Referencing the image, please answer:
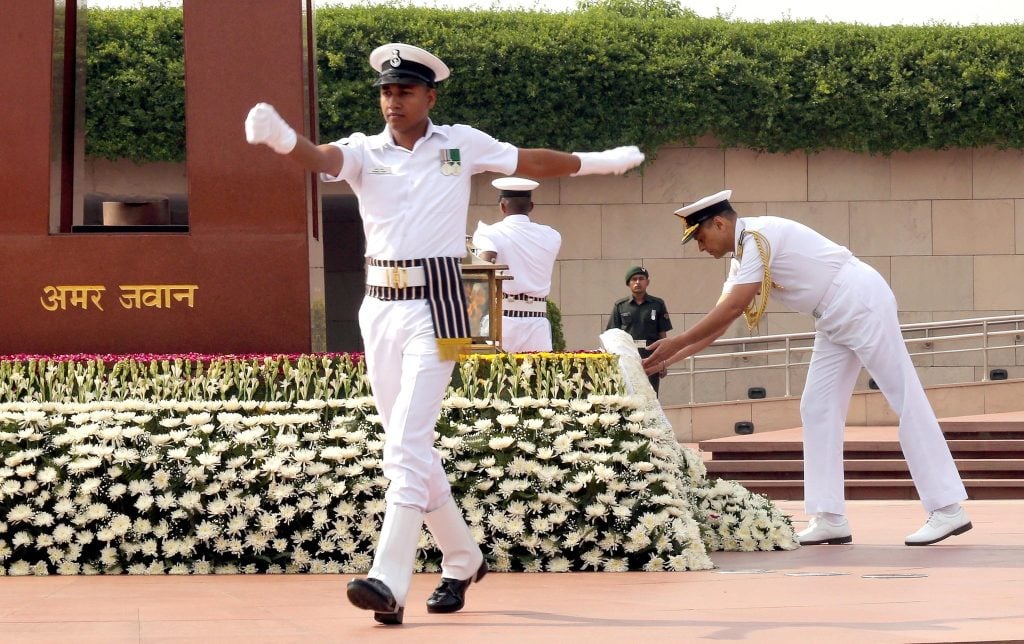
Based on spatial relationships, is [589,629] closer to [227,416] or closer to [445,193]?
A: [445,193]

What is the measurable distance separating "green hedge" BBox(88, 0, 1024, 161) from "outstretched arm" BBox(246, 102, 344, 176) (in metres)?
14.0

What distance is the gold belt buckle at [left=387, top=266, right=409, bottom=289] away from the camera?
17.6 ft

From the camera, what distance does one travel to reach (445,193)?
5500 millimetres

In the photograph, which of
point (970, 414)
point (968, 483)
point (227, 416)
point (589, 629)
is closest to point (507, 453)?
point (227, 416)

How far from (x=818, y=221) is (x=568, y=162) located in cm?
1511

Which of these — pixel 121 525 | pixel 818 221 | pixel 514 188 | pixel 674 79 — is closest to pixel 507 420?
pixel 121 525

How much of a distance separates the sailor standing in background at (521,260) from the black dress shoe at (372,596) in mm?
5019

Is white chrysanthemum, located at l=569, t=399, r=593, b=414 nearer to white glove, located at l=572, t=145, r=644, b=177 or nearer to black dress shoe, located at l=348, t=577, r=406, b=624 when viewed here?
white glove, located at l=572, t=145, r=644, b=177

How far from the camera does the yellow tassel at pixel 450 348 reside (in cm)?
529

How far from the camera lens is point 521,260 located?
1002cm

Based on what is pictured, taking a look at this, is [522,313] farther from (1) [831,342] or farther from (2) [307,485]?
(2) [307,485]

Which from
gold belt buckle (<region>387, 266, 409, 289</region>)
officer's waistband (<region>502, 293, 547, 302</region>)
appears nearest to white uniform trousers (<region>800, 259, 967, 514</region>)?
gold belt buckle (<region>387, 266, 409, 289</region>)

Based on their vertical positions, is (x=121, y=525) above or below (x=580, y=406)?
below

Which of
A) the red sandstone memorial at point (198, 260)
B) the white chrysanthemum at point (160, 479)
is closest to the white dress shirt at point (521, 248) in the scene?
the red sandstone memorial at point (198, 260)
